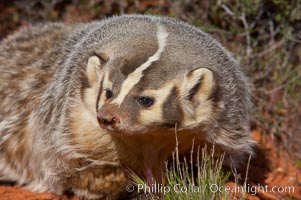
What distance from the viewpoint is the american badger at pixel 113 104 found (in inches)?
110

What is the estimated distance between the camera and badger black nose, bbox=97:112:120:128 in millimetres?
2652

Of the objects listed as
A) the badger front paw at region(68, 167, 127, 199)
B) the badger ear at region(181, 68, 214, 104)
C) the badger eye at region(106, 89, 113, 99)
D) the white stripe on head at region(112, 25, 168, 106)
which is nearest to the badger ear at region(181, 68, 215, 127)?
the badger ear at region(181, 68, 214, 104)

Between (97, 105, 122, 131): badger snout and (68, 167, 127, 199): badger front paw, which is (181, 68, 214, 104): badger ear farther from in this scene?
(68, 167, 127, 199): badger front paw

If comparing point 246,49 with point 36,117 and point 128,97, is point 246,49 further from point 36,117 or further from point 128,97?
point 128,97

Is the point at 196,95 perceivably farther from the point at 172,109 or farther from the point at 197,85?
the point at 172,109

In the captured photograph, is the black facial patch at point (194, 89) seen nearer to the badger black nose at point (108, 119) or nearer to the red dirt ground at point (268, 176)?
the badger black nose at point (108, 119)

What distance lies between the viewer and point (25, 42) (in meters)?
4.03

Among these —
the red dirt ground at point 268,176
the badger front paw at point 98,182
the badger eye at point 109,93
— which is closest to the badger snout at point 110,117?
the badger eye at point 109,93

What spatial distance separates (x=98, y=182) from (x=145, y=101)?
79 centimetres

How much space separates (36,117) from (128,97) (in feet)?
3.07

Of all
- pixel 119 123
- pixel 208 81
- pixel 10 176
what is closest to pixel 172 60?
pixel 208 81

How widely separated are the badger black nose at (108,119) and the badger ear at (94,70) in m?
0.33

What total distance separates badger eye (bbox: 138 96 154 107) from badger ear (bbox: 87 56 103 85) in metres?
0.30

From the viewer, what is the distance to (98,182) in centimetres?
337
